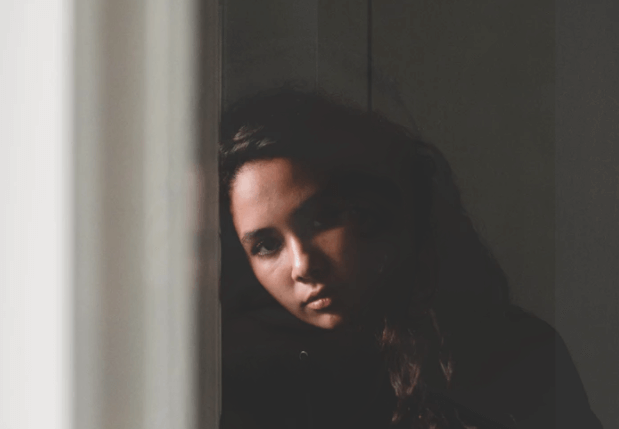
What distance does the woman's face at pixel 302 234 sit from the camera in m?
0.56

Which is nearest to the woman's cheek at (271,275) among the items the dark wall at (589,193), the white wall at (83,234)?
the white wall at (83,234)

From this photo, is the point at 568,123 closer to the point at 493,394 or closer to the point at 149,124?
the point at 493,394

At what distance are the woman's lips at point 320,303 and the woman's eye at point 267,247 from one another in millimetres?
64

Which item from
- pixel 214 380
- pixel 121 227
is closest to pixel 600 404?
pixel 214 380

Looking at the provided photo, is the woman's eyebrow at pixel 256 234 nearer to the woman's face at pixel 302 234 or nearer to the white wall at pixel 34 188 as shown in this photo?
the woman's face at pixel 302 234

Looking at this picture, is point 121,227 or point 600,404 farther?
point 600,404

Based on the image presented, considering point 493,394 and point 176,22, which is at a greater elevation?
point 176,22

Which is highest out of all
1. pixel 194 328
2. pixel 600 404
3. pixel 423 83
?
pixel 423 83

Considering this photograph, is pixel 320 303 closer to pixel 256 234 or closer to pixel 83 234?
pixel 256 234

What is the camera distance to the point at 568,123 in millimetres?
596

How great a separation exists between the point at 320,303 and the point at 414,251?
0.11m

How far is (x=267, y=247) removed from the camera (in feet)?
1.85

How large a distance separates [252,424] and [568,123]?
17.6 inches

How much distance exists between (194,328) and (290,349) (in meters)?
0.12
